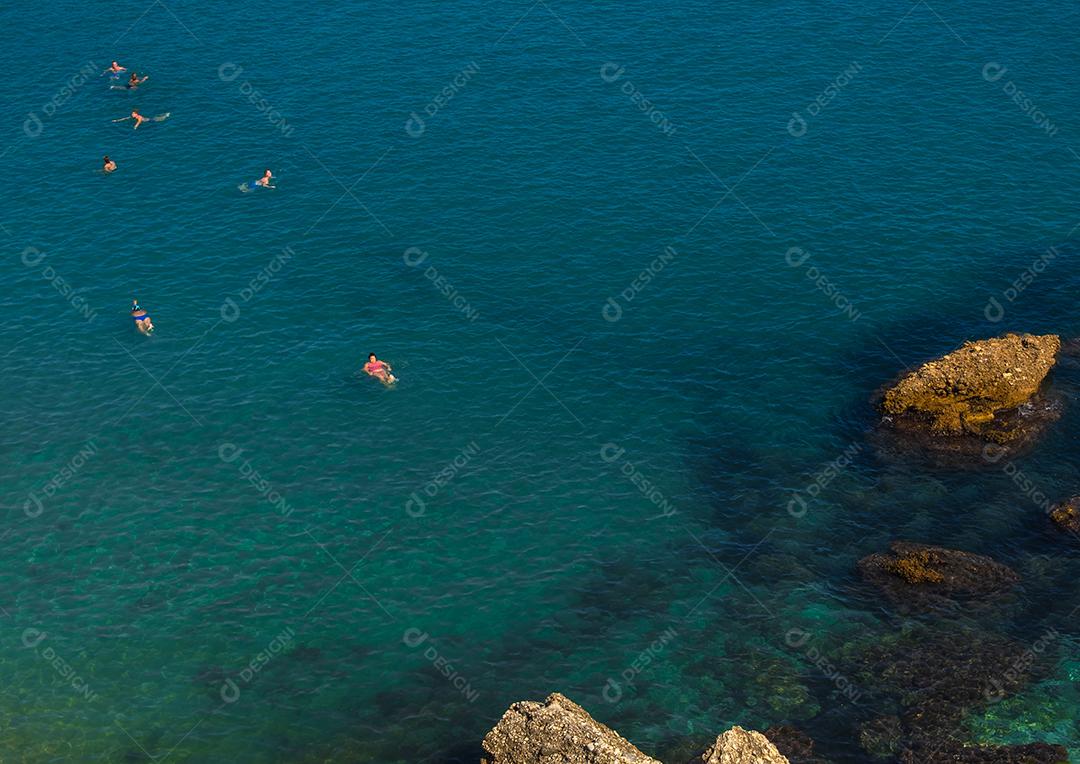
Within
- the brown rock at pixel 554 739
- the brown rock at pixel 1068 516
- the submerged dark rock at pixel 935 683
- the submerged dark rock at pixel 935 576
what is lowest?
the brown rock at pixel 554 739

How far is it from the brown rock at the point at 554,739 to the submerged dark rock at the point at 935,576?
17.5 metres

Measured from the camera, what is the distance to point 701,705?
4831 centimetres

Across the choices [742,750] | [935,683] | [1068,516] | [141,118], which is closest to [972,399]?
[1068,516]

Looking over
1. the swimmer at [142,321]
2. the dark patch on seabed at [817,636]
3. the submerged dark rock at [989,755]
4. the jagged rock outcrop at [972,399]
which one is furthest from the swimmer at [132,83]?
the submerged dark rock at [989,755]

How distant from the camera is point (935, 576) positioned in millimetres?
52781

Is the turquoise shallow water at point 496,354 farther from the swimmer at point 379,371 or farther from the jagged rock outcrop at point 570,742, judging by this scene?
the jagged rock outcrop at point 570,742

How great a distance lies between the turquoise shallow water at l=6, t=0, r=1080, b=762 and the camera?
166ft

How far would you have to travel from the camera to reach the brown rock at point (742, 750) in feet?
134

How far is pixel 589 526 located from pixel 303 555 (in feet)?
50.8

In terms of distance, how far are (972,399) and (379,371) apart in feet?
119

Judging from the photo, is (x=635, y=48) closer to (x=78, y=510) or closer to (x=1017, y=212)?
(x=1017, y=212)

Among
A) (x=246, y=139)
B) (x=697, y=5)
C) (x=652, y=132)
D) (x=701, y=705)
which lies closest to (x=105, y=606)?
(x=701, y=705)

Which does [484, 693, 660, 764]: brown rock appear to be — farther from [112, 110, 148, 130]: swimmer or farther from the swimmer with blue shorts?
the swimmer with blue shorts

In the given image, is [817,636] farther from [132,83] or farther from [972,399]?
[132,83]
